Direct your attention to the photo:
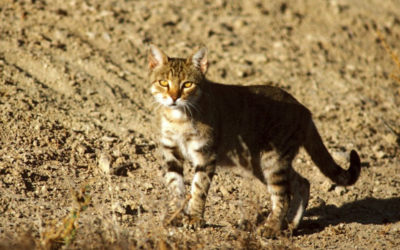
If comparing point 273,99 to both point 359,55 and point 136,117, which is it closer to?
point 136,117

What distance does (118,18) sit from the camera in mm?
9141

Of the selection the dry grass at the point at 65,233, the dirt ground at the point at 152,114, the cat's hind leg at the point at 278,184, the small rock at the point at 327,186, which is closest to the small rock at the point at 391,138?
the dirt ground at the point at 152,114

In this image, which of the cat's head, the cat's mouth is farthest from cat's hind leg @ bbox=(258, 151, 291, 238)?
the cat's mouth

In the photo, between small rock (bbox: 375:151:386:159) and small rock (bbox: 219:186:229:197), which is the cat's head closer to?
small rock (bbox: 219:186:229:197)

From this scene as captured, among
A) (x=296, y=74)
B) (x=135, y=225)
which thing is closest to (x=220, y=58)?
(x=296, y=74)

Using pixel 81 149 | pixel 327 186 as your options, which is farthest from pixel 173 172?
pixel 327 186

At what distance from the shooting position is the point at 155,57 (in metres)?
5.62

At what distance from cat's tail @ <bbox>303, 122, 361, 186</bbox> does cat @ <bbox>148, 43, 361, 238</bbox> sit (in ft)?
0.04

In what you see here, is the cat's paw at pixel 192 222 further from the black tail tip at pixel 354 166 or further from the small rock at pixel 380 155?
the small rock at pixel 380 155

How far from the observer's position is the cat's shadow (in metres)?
6.01

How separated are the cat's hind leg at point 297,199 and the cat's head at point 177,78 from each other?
5.45 feet

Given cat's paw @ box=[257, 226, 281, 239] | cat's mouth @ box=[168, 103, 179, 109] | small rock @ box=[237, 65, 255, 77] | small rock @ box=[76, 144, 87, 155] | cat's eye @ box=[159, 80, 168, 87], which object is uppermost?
small rock @ box=[237, 65, 255, 77]

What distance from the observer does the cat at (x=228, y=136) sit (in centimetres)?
532

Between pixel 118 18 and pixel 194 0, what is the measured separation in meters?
1.94
